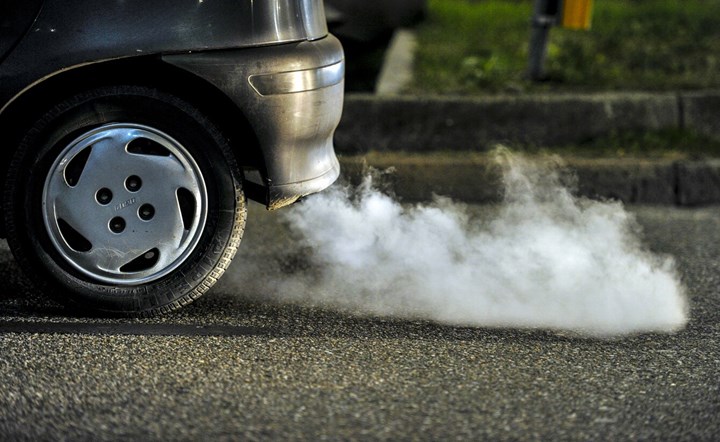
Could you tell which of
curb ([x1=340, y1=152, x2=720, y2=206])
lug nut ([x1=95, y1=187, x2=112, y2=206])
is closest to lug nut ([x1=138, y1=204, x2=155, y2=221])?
lug nut ([x1=95, y1=187, x2=112, y2=206])

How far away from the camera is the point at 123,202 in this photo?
3707mm

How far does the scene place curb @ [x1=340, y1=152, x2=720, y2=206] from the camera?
5941 millimetres

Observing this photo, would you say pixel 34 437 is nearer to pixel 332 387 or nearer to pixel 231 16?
pixel 332 387

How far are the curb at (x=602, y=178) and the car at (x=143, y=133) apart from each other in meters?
2.20

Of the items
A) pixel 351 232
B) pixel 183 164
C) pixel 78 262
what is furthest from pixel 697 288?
pixel 78 262

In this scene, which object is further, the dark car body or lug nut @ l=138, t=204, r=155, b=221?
lug nut @ l=138, t=204, r=155, b=221

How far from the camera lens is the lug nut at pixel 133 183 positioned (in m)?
3.70

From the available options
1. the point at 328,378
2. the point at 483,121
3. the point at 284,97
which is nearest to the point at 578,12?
the point at 483,121

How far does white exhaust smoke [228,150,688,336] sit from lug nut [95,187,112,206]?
2.54ft

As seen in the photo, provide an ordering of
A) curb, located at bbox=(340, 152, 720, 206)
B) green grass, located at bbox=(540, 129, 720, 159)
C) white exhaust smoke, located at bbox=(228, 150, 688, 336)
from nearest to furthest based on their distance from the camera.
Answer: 1. white exhaust smoke, located at bbox=(228, 150, 688, 336)
2. curb, located at bbox=(340, 152, 720, 206)
3. green grass, located at bbox=(540, 129, 720, 159)

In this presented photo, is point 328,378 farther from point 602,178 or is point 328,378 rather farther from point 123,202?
point 602,178

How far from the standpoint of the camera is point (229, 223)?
3783mm

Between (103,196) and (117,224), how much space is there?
11 centimetres

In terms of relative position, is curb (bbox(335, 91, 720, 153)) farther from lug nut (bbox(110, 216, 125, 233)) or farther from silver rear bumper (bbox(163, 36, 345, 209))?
lug nut (bbox(110, 216, 125, 233))
